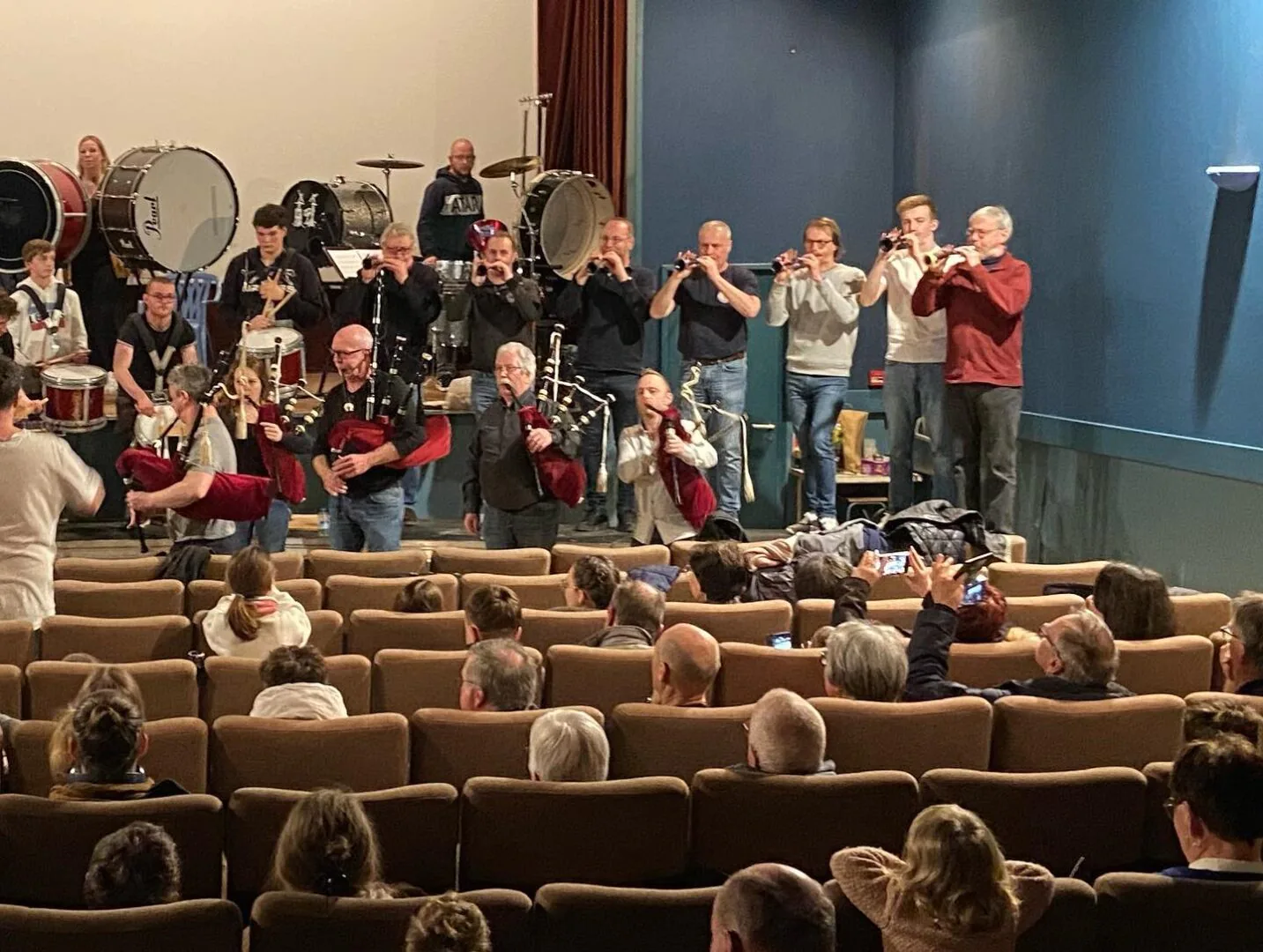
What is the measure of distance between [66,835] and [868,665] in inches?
72.3

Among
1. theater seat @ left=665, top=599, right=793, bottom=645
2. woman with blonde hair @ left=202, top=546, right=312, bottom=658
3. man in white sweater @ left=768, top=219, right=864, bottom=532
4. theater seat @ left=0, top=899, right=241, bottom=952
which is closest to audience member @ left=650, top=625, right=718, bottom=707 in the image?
theater seat @ left=665, top=599, right=793, bottom=645

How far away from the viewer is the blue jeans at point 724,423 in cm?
786

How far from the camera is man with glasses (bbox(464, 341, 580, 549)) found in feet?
20.7

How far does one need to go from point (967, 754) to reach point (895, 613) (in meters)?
1.16

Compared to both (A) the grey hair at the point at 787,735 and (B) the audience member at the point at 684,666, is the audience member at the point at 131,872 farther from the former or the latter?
(B) the audience member at the point at 684,666

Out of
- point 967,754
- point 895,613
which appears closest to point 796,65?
point 895,613

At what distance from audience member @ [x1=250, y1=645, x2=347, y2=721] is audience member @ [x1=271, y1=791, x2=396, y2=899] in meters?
0.89

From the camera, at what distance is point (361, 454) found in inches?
246

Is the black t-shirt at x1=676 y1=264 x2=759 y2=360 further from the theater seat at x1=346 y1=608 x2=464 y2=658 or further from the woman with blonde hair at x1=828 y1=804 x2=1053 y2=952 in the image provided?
the woman with blonde hair at x1=828 y1=804 x2=1053 y2=952

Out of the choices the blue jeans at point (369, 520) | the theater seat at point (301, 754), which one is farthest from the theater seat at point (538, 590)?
the theater seat at point (301, 754)

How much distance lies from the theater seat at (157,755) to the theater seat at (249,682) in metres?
0.52

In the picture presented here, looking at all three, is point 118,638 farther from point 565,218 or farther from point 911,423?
point 565,218

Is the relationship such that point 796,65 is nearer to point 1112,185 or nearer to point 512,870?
point 1112,185

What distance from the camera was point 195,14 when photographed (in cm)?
1074
